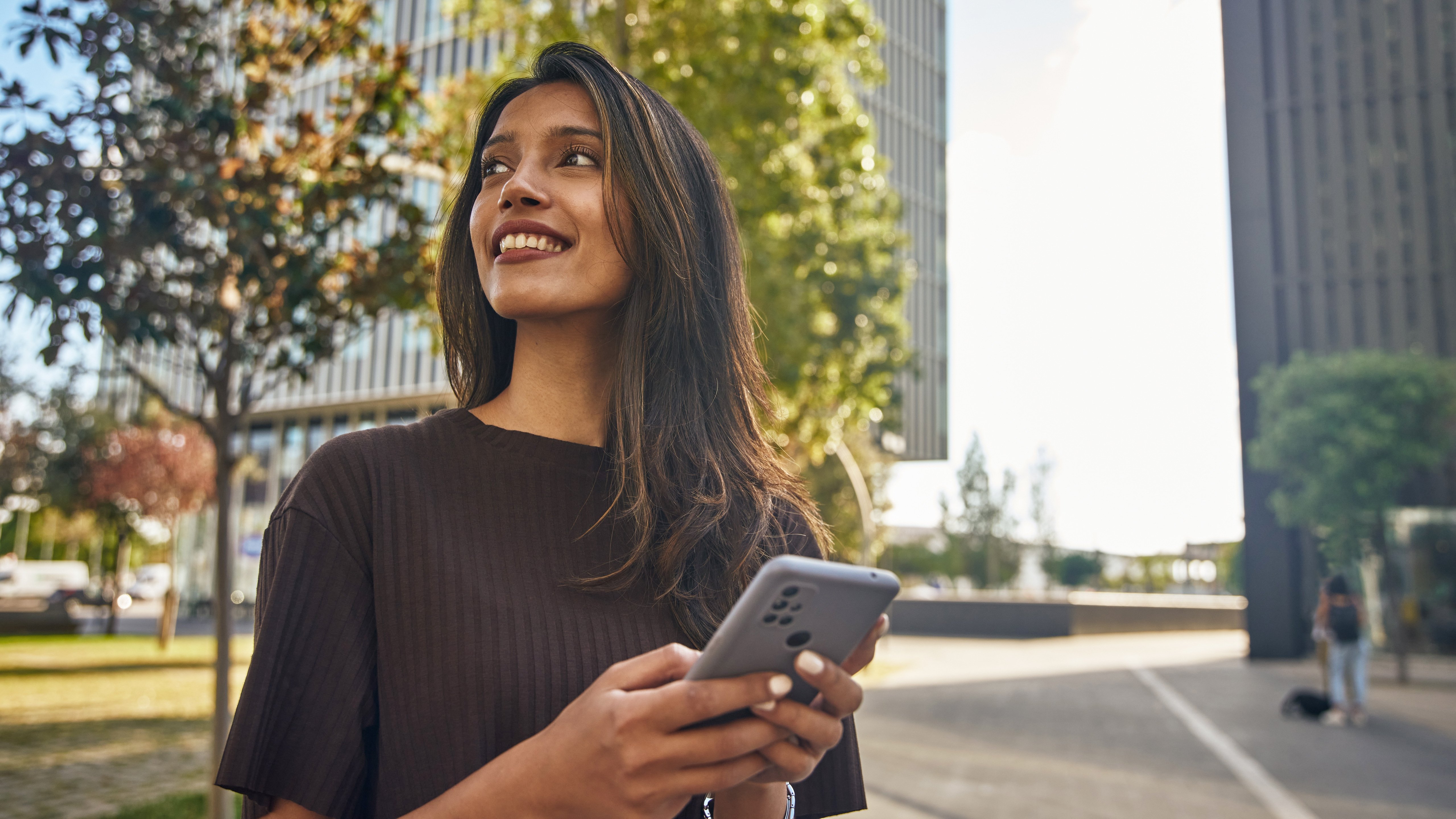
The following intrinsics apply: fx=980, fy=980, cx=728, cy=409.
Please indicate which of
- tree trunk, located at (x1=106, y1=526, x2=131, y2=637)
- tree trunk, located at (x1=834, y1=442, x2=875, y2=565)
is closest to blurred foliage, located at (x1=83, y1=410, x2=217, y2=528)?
tree trunk, located at (x1=106, y1=526, x2=131, y2=637)

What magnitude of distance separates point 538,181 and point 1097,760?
9.65 meters

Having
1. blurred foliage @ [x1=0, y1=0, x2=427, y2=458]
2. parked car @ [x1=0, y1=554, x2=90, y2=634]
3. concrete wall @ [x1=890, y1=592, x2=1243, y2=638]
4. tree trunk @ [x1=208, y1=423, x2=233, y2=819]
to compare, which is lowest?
concrete wall @ [x1=890, y1=592, x2=1243, y2=638]

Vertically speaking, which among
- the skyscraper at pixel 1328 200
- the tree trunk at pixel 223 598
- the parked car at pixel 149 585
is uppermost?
the skyscraper at pixel 1328 200

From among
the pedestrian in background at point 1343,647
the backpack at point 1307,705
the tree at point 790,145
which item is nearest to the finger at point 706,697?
the tree at point 790,145

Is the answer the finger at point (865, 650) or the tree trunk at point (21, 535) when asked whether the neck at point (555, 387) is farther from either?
the tree trunk at point (21, 535)

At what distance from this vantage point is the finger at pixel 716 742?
967mm

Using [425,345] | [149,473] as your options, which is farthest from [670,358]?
[425,345]

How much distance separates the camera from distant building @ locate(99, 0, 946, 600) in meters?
28.6

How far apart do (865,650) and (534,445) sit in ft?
2.05

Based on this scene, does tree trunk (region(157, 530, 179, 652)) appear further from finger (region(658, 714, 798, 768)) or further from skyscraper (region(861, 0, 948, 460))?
finger (region(658, 714, 798, 768))

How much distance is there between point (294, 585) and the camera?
3.92 ft

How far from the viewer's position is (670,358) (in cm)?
166

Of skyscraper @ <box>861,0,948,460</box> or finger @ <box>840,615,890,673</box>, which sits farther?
skyscraper @ <box>861,0,948,460</box>

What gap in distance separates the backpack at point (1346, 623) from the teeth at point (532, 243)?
14.2 metres
